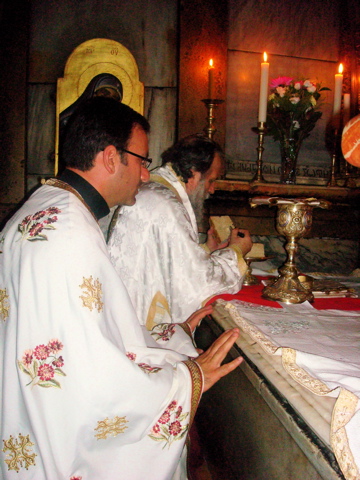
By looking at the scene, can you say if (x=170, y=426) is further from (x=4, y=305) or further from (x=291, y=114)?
(x=291, y=114)

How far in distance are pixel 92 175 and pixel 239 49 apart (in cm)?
262

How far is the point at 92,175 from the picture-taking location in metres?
1.39

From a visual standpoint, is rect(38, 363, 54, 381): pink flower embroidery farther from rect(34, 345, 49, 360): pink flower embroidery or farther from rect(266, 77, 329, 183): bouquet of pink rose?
rect(266, 77, 329, 183): bouquet of pink rose

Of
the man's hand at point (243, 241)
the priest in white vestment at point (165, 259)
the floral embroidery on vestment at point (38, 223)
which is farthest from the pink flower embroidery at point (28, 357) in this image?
the man's hand at point (243, 241)

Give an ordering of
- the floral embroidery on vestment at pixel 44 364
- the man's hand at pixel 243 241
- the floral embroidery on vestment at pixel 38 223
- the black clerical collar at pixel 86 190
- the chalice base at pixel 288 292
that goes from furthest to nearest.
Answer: the man's hand at pixel 243 241 → the chalice base at pixel 288 292 → the black clerical collar at pixel 86 190 → the floral embroidery on vestment at pixel 38 223 → the floral embroidery on vestment at pixel 44 364

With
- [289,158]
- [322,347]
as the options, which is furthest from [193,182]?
[322,347]

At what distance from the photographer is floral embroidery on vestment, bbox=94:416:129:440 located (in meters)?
1.04

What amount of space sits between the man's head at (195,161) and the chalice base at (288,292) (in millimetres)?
954

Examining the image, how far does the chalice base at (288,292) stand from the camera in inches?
68.0

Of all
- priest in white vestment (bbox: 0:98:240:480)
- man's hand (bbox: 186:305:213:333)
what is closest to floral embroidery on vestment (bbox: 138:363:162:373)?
priest in white vestment (bbox: 0:98:240:480)

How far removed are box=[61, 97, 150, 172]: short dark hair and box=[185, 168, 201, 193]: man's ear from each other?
104cm

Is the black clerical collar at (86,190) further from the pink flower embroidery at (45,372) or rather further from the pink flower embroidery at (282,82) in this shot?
the pink flower embroidery at (282,82)

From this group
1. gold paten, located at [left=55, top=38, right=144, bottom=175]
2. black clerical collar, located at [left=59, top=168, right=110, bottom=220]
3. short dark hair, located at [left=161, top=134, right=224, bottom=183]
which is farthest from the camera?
gold paten, located at [left=55, top=38, right=144, bottom=175]

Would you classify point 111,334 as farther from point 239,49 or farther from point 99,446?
point 239,49
